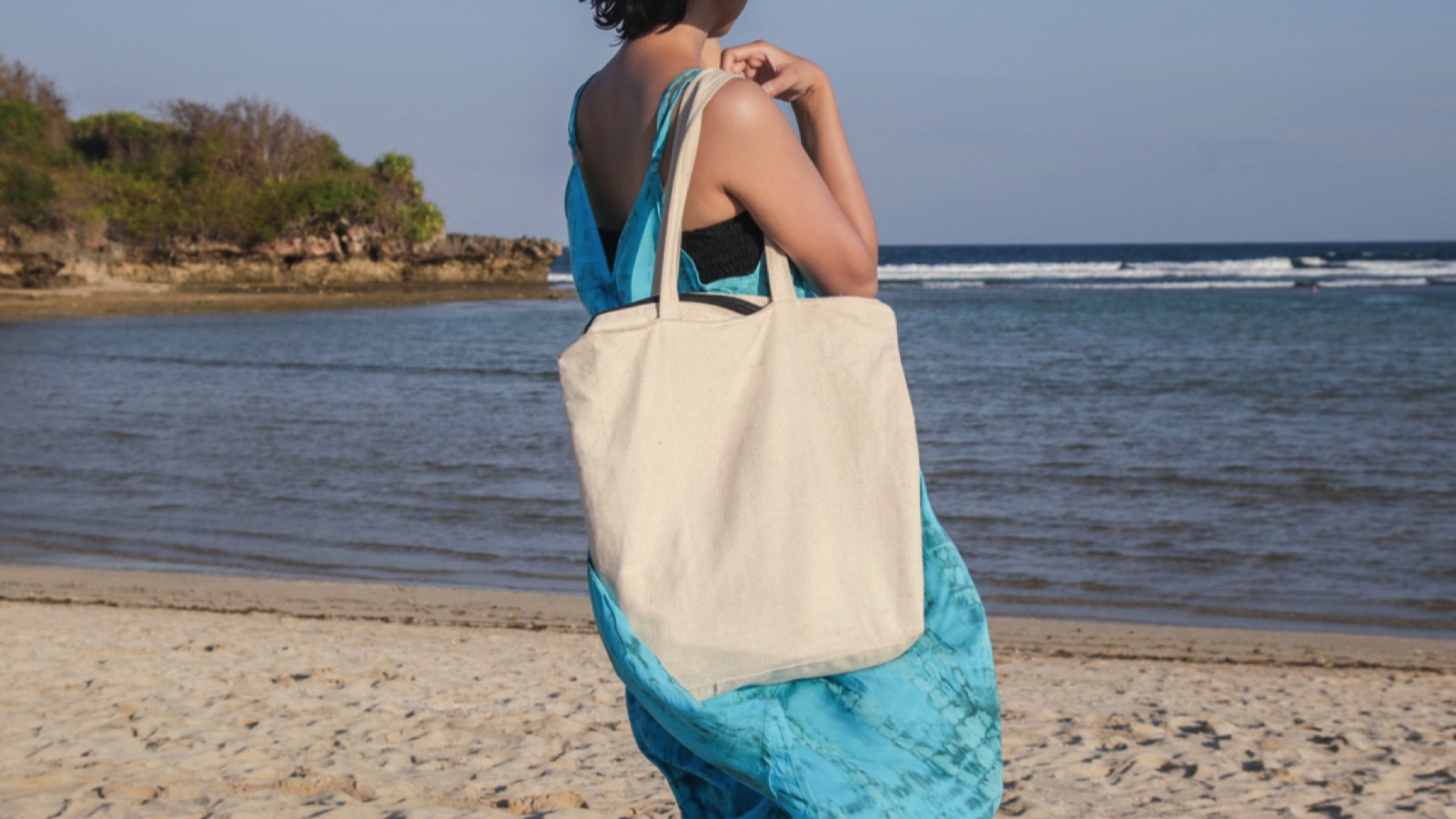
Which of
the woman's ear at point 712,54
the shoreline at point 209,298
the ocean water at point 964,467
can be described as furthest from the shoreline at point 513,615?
the shoreline at point 209,298

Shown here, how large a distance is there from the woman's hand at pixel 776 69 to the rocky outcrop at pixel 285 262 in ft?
147

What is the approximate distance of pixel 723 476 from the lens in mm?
1222

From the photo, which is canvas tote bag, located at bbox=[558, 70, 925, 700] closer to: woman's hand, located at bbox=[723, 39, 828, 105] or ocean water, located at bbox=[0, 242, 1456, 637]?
woman's hand, located at bbox=[723, 39, 828, 105]

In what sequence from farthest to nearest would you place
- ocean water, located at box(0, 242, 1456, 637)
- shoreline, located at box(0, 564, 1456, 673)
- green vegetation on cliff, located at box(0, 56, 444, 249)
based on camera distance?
green vegetation on cliff, located at box(0, 56, 444, 249)
ocean water, located at box(0, 242, 1456, 637)
shoreline, located at box(0, 564, 1456, 673)

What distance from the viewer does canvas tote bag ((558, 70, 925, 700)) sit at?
1.21m

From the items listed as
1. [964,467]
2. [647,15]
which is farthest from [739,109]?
[964,467]

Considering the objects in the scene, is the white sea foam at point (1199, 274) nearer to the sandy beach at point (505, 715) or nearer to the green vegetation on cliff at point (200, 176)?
the green vegetation on cliff at point (200, 176)

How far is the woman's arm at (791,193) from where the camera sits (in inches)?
49.3

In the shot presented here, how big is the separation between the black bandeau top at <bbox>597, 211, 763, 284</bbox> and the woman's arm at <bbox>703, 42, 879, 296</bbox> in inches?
1.6

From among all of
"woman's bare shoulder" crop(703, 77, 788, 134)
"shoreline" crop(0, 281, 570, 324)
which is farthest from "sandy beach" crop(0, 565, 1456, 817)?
"shoreline" crop(0, 281, 570, 324)

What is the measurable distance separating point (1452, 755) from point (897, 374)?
4410mm

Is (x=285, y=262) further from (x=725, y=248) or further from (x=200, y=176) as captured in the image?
(x=725, y=248)

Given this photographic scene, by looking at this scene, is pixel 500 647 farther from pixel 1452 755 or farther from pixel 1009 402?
pixel 1009 402

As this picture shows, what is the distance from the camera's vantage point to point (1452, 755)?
4.61m
